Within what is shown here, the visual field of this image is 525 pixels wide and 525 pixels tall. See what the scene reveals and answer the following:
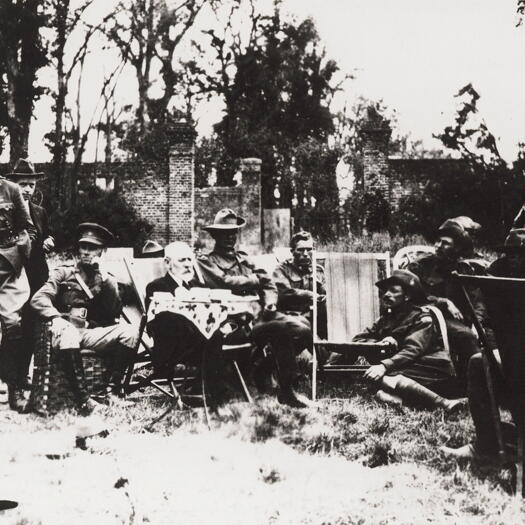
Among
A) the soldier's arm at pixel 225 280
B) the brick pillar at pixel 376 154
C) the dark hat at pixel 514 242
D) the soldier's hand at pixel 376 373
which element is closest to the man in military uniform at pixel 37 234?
the soldier's arm at pixel 225 280

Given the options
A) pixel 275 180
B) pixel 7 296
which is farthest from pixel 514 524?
pixel 275 180

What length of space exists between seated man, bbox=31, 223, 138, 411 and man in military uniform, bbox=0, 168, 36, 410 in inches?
9.6

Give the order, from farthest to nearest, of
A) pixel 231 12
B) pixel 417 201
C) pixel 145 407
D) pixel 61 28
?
pixel 231 12, pixel 417 201, pixel 61 28, pixel 145 407

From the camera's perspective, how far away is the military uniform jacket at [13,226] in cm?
533

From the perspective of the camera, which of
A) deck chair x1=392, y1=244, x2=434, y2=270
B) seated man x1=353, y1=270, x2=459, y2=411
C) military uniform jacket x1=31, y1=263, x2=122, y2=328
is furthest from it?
deck chair x1=392, y1=244, x2=434, y2=270

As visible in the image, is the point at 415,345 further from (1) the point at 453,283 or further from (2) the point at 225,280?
(2) the point at 225,280

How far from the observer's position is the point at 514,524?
303 cm

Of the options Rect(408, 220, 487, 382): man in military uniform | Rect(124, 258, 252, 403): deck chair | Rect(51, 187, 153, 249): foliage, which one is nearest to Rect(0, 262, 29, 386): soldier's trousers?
Rect(124, 258, 252, 403): deck chair

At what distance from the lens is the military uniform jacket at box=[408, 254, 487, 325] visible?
18.7 feet

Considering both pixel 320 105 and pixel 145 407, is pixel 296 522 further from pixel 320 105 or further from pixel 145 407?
pixel 320 105

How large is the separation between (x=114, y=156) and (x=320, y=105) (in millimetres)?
10362

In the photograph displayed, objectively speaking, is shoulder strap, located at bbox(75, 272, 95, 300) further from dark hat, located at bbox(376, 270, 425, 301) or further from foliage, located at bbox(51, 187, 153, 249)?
foliage, located at bbox(51, 187, 153, 249)

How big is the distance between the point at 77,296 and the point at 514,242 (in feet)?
10.9

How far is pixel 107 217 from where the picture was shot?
15.5m
